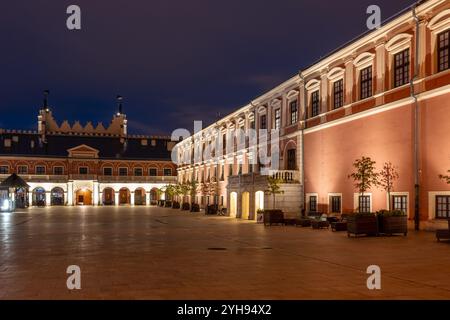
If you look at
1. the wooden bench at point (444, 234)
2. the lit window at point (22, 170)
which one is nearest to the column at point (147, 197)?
the lit window at point (22, 170)

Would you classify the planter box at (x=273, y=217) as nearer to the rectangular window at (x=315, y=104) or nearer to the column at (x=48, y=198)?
the rectangular window at (x=315, y=104)

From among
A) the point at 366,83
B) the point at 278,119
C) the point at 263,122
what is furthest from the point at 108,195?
the point at 366,83

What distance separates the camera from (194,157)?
67062mm

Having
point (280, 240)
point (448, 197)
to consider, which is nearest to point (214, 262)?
point (280, 240)

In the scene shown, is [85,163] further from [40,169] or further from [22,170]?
[22,170]

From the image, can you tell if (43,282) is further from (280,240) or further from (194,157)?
(194,157)

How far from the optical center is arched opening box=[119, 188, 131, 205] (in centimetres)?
8581

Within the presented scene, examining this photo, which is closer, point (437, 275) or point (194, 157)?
point (437, 275)

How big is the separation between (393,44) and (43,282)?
69.4 ft

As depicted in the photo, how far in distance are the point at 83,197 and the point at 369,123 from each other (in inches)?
2522

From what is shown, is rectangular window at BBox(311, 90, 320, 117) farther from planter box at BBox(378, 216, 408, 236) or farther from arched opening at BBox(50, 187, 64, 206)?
arched opening at BBox(50, 187, 64, 206)

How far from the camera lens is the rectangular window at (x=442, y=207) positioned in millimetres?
21734

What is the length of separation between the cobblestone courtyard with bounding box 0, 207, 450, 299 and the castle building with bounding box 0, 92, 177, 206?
207ft

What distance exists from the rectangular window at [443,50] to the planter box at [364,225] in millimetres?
7576
